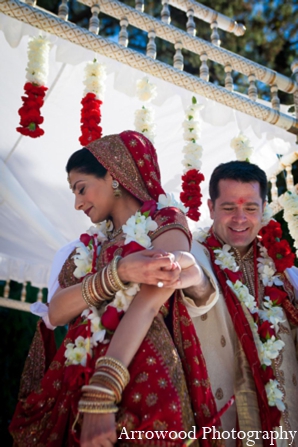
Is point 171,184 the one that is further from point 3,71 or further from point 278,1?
point 278,1

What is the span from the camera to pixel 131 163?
2250 millimetres

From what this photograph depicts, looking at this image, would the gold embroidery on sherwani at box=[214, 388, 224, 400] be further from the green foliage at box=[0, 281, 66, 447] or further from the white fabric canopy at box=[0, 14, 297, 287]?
the green foliage at box=[0, 281, 66, 447]

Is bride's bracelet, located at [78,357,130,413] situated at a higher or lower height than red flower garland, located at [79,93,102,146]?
lower

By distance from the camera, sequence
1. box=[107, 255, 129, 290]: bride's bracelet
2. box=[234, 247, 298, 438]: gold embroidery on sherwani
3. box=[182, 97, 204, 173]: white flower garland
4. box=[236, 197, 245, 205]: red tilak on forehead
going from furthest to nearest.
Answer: box=[182, 97, 204, 173]: white flower garland < box=[236, 197, 245, 205]: red tilak on forehead < box=[234, 247, 298, 438]: gold embroidery on sherwani < box=[107, 255, 129, 290]: bride's bracelet

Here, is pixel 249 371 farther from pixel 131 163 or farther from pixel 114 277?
pixel 131 163

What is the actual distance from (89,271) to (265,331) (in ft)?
2.91

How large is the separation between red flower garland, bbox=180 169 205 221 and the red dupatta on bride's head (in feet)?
4.24

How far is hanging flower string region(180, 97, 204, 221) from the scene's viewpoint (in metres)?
3.61

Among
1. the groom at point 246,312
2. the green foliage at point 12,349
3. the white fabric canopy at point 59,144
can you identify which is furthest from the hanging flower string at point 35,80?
the green foliage at point 12,349

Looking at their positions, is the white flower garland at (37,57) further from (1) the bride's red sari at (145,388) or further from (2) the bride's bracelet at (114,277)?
(2) the bride's bracelet at (114,277)

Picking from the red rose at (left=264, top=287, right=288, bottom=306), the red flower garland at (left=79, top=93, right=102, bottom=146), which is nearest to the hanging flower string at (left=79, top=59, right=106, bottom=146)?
the red flower garland at (left=79, top=93, right=102, bottom=146)

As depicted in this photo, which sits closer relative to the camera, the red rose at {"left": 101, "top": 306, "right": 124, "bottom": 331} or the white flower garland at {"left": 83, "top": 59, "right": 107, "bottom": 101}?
the red rose at {"left": 101, "top": 306, "right": 124, "bottom": 331}

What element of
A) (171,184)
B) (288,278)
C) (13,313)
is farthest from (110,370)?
(13,313)

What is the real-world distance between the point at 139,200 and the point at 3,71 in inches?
88.1
